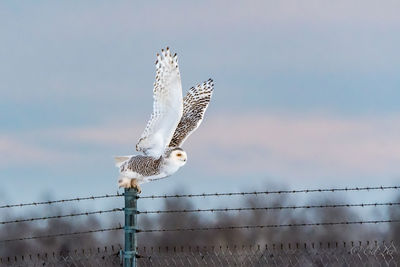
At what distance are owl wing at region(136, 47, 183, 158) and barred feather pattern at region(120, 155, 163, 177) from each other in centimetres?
11

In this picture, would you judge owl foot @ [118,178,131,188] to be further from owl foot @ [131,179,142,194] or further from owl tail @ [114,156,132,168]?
owl tail @ [114,156,132,168]

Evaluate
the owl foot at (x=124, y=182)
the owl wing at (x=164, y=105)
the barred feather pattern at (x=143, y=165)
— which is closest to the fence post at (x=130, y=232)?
the owl foot at (x=124, y=182)

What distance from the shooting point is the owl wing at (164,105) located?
442 inches

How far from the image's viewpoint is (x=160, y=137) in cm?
1157

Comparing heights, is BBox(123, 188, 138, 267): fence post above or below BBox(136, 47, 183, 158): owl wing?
below

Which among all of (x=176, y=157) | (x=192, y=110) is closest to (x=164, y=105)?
(x=176, y=157)

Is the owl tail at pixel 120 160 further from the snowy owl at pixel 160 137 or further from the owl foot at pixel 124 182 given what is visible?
the owl foot at pixel 124 182

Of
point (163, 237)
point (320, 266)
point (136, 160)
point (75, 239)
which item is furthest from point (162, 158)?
point (75, 239)

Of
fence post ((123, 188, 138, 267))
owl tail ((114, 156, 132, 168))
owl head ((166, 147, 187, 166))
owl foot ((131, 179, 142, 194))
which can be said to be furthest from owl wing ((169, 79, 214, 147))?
fence post ((123, 188, 138, 267))

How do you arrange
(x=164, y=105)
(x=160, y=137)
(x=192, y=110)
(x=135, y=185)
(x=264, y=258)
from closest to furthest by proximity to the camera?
(x=135, y=185) < (x=164, y=105) < (x=160, y=137) < (x=264, y=258) < (x=192, y=110)

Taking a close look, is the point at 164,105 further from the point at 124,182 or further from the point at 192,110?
the point at 192,110

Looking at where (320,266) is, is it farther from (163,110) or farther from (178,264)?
(163,110)

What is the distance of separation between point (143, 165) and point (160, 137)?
14.7 inches

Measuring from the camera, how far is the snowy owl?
11227 millimetres
